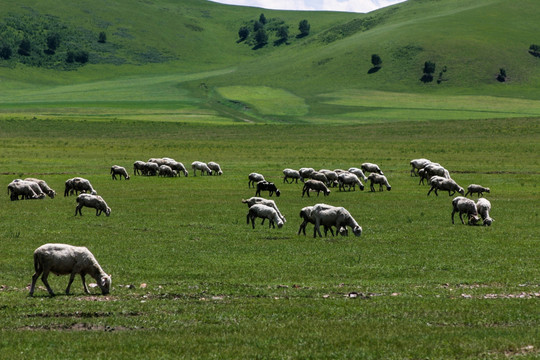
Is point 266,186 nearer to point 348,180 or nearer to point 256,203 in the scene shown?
point 348,180

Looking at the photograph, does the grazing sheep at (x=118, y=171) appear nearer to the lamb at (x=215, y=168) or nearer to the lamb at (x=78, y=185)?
the lamb at (x=215, y=168)

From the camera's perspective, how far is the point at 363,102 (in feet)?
577

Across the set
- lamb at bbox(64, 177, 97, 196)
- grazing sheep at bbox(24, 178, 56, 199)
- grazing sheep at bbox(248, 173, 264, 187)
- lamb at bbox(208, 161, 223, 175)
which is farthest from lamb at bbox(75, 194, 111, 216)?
lamb at bbox(208, 161, 223, 175)

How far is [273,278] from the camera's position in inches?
821

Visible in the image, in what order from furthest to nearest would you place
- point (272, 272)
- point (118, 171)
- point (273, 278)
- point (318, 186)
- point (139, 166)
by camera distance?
point (139, 166), point (118, 171), point (318, 186), point (272, 272), point (273, 278)

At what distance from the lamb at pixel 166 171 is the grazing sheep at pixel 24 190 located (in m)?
16.6

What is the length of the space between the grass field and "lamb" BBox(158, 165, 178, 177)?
188 inches

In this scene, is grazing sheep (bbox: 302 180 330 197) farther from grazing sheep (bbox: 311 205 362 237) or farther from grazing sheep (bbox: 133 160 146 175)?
grazing sheep (bbox: 133 160 146 175)

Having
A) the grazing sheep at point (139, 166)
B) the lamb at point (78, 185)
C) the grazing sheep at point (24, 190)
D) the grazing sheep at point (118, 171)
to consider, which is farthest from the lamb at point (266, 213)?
the grazing sheep at point (139, 166)

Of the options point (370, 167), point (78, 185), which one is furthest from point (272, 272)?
point (370, 167)

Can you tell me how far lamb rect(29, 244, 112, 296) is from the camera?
17.8m

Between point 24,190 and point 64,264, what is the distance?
2534 cm

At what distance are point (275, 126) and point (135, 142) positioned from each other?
117 feet

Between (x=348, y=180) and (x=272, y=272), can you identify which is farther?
(x=348, y=180)
